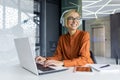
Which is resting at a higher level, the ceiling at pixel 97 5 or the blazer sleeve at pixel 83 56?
the ceiling at pixel 97 5

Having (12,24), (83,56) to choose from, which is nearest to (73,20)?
(83,56)

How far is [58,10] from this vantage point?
5.62 meters

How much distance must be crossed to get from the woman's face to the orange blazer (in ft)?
0.31

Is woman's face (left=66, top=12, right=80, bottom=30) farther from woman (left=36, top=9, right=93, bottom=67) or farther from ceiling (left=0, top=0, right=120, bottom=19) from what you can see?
ceiling (left=0, top=0, right=120, bottom=19)

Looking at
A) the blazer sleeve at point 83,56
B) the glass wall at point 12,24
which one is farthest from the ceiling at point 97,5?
the blazer sleeve at point 83,56

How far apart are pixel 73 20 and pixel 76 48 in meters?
0.29

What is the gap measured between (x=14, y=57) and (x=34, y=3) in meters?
1.67

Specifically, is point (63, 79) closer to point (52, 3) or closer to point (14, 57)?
point (14, 57)

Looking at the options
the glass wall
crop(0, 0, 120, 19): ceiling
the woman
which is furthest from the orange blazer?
crop(0, 0, 120, 19): ceiling

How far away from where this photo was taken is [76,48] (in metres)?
1.86

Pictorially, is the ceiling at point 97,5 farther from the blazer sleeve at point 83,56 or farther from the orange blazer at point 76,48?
the blazer sleeve at point 83,56

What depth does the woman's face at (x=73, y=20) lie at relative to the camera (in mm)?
1854

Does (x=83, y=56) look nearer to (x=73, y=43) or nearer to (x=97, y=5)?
(x=73, y=43)

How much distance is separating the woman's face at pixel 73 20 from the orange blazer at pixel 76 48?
3.7 inches
